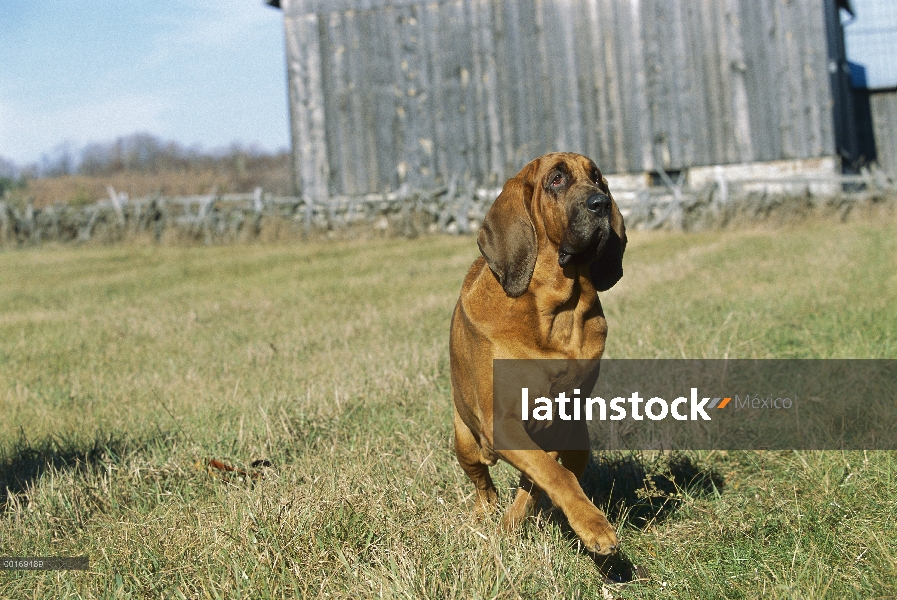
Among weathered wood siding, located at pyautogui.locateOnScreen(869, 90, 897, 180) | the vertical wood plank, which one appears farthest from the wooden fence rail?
weathered wood siding, located at pyautogui.locateOnScreen(869, 90, 897, 180)

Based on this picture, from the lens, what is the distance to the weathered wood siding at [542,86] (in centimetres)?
1914

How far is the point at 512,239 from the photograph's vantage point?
11.2 feet

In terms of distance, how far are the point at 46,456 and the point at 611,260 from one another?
3283mm

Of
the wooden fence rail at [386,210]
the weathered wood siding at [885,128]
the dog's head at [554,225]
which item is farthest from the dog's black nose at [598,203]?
the weathered wood siding at [885,128]

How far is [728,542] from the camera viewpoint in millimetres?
3463

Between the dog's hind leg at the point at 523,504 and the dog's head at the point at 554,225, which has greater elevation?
the dog's head at the point at 554,225

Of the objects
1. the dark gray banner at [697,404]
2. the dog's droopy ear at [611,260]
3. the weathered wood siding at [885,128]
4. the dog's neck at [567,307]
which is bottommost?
the dark gray banner at [697,404]

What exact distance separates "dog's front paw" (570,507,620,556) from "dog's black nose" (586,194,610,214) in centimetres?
104

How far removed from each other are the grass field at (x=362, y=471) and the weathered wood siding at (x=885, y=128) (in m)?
16.8

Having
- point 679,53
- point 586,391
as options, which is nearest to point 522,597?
point 586,391

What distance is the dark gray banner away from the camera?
3.29 meters

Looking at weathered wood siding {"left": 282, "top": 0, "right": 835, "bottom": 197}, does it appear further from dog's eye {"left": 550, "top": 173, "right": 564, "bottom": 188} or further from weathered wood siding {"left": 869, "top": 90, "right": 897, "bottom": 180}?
dog's eye {"left": 550, "top": 173, "right": 564, "bottom": 188}

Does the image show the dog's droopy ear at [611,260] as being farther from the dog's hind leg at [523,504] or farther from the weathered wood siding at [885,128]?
the weathered wood siding at [885,128]

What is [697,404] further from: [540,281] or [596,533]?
[596,533]
